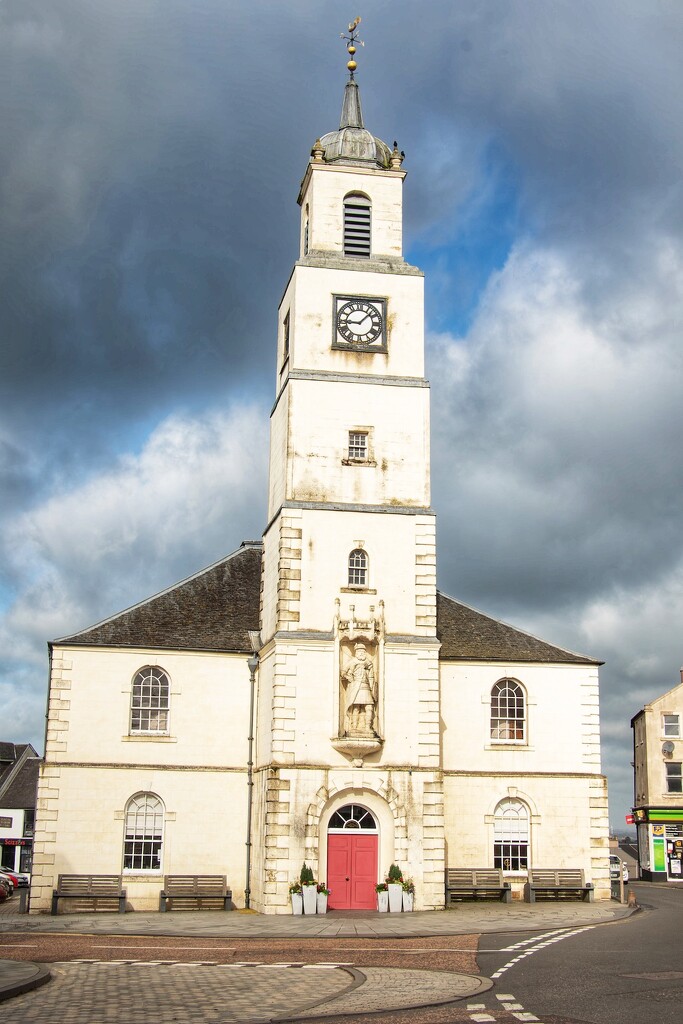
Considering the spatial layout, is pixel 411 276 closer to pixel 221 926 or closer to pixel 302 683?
pixel 302 683

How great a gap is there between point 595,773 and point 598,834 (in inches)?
74.0

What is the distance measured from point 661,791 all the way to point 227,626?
2791 cm

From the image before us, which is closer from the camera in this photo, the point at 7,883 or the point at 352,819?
the point at 352,819

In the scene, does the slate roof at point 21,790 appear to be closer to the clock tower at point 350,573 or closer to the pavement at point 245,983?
the clock tower at point 350,573

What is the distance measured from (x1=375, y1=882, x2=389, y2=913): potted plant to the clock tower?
0.57 m

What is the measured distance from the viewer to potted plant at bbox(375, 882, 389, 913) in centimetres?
3141

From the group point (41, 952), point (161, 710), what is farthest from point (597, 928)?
point (161, 710)

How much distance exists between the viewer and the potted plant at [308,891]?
30844mm

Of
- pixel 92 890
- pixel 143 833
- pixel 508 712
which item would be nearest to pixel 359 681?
pixel 508 712

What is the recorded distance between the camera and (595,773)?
3684cm

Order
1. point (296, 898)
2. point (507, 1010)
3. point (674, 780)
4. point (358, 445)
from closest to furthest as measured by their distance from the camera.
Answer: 1. point (507, 1010)
2. point (296, 898)
3. point (358, 445)
4. point (674, 780)

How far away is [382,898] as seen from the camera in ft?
103

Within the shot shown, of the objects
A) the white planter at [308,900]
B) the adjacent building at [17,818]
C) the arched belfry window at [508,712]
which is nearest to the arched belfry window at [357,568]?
the arched belfry window at [508,712]

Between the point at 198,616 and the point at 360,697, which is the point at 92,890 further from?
the point at 360,697
